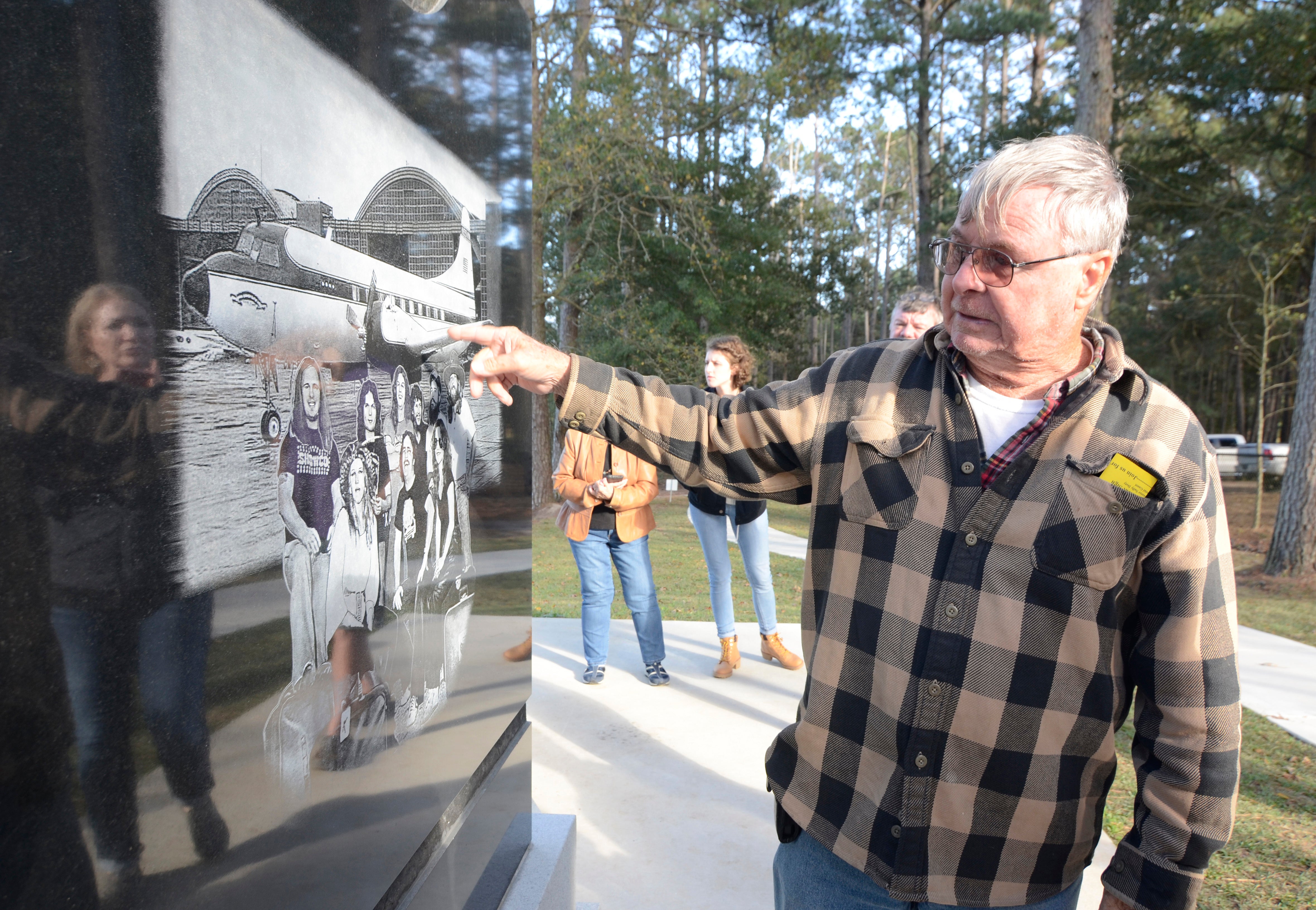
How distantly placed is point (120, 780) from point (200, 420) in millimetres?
385

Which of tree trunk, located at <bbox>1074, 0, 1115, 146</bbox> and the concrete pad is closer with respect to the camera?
the concrete pad

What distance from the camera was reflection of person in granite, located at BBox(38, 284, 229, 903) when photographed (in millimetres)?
812

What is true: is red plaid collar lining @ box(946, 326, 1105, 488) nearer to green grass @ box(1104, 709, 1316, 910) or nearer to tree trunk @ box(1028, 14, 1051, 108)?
green grass @ box(1104, 709, 1316, 910)

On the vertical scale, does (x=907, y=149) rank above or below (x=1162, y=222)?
above

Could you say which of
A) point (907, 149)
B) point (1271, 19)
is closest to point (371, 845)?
point (1271, 19)

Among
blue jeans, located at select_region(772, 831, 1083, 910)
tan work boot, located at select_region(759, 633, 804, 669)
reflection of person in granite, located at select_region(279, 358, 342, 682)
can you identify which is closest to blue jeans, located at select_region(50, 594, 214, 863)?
reflection of person in granite, located at select_region(279, 358, 342, 682)

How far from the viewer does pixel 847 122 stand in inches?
915

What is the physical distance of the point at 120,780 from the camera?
0.88 metres

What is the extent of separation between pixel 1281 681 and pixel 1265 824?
258 centimetres

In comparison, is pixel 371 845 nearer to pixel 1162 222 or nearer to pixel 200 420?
pixel 200 420

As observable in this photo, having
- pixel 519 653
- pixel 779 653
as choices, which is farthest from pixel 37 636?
pixel 779 653

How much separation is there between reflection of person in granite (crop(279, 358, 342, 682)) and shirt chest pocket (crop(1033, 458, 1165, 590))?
3.89ft

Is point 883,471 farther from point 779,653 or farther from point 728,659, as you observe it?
point 779,653

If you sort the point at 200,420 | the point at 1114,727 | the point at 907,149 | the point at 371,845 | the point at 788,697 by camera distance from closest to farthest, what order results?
the point at 200,420 → the point at 371,845 → the point at 1114,727 → the point at 788,697 → the point at 907,149
